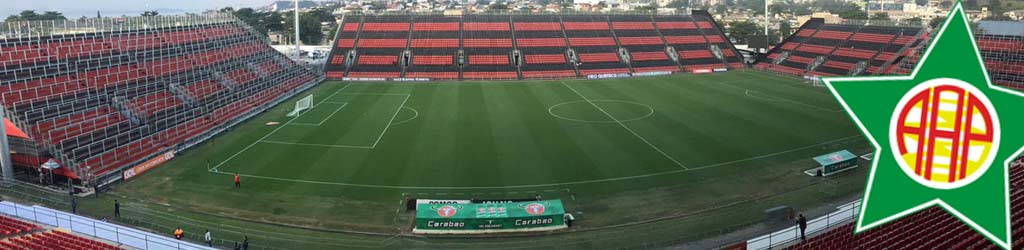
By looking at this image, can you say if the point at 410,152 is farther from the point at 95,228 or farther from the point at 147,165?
the point at 95,228

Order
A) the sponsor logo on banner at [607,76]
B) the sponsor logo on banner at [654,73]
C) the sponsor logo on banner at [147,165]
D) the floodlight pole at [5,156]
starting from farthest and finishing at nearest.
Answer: the sponsor logo on banner at [654,73], the sponsor logo on banner at [607,76], the sponsor logo on banner at [147,165], the floodlight pole at [5,156]

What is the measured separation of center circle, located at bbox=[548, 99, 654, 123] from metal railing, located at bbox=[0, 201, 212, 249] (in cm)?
2768

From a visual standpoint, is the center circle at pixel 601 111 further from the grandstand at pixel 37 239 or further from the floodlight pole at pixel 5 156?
the floodlight pole at pixel 5 156

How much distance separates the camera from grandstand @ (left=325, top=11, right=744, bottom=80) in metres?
72.6

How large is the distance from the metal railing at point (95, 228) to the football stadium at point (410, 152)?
11cm

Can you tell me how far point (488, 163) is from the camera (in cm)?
3381

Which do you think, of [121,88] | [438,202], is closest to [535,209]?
[438,202]

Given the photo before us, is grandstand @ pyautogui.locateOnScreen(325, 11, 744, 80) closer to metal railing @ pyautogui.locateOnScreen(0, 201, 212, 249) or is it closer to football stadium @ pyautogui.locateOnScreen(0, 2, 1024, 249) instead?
Answer: football stadium @ pyautogui.locateOnScreen(0, 2, 1024, 249)

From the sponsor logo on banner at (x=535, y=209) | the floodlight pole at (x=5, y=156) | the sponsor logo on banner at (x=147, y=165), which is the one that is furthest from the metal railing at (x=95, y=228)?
the sponsor logo on banner at (x=535, y=209)

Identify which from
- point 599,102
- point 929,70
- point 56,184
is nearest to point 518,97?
point 599,102

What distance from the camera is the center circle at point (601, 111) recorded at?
151 ft

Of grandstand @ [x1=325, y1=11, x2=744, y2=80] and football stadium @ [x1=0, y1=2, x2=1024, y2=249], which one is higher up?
grandstand @ [x1=325, y1=11, x2=744, y2=80]

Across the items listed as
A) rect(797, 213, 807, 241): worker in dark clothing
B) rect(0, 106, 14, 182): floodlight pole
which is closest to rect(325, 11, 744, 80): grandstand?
rect(0, 106, 14, 182): floodlight pole

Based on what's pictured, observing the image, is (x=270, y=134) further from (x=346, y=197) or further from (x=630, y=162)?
(x=630, y=162)
